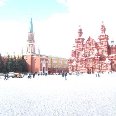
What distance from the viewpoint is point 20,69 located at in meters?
88.9

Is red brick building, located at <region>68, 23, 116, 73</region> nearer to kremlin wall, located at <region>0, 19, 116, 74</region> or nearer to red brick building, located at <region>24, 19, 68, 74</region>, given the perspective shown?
kremlin wall, located at <region>0, 19, 116, 74</region>

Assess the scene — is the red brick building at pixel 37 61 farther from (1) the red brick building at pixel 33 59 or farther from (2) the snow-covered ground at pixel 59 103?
(2) the snow-covered ground at pixel 59 103

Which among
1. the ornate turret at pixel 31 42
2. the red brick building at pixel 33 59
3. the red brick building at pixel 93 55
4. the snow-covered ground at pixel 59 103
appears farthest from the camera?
the ornate turret at pixel 31 42

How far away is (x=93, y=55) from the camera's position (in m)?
94.2

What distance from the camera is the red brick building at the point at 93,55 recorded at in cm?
9068

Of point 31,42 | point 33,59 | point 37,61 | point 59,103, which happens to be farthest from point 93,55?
point 59,103

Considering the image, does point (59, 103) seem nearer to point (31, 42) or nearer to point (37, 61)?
point (37, 61)

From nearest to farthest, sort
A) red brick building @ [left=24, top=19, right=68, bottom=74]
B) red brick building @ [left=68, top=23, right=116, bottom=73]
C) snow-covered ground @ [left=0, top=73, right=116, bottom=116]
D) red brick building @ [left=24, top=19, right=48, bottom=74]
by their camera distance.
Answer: snow-covered ground @ [left=0, top=73, right=116, bottom=116] < red brick building @ [left=68, top=23, right=116, bottom=73] < red brick building @ [left=24, top=19, right=48, bottom=74] < red brick building @ [left=24, top=19, right=68, bottom=74]

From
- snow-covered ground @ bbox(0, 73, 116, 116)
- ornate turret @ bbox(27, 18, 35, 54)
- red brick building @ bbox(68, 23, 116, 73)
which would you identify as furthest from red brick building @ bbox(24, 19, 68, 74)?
snow-covered ground @ bbox(0, 73, 116, 116)

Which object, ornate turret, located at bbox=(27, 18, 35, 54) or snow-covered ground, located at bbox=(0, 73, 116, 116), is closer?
snow-covered ground, located at bbox=(0, 73, 116, 116)

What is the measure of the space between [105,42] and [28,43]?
2992 cm

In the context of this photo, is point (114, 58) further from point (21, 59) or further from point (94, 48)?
point (21, 59)

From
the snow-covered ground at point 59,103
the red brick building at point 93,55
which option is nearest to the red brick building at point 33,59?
the red brick building at point 93,55

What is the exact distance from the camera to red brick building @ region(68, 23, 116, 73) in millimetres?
90675
